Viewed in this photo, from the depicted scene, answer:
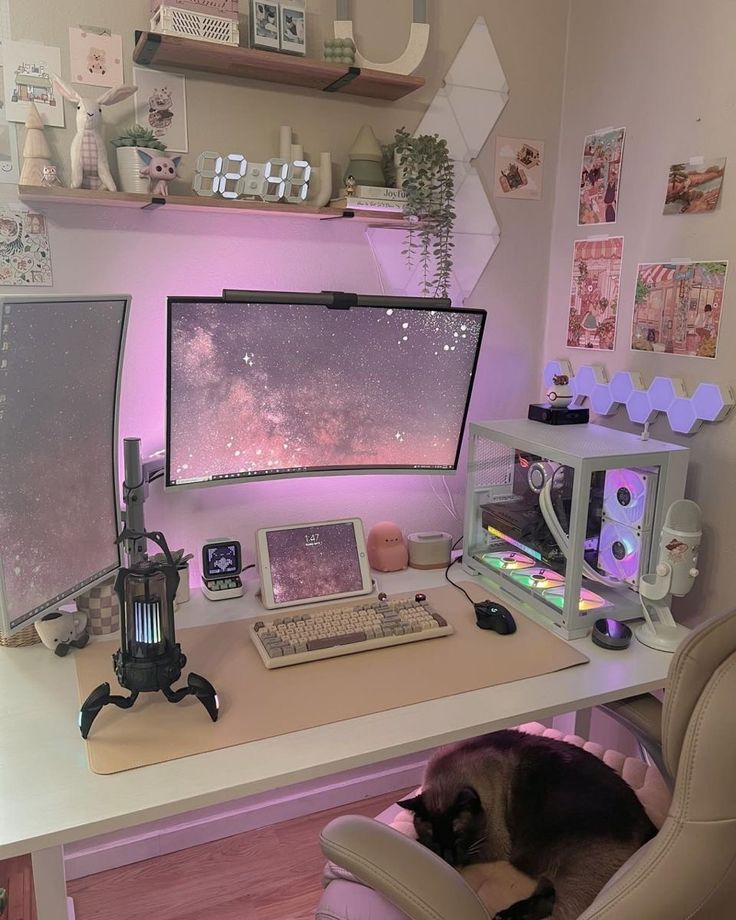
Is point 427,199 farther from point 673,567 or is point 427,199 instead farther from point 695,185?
point 673,567

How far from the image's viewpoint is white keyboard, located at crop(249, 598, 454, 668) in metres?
1.43

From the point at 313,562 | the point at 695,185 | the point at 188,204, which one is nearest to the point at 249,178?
the point at 188,204

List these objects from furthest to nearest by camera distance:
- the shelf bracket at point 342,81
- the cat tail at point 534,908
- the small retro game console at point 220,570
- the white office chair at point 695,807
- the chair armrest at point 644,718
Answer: the small retro game console at point 220,570, the shelf bracket at point 342,81, the chair armrest at point 644,718, the cat tail at point 534,908, the white office chair at point 695,807

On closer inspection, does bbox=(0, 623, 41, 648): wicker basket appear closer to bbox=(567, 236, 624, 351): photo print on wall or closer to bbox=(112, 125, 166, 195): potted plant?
bbox=(112, 125, 166, 195): potted plant

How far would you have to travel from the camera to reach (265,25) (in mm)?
1595

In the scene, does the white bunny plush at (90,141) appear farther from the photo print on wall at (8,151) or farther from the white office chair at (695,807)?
the white office chair at (695,807)

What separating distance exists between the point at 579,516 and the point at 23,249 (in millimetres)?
1297

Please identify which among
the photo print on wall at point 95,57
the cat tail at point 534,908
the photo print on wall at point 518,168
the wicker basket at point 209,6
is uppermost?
the wicker basket at point 209,6

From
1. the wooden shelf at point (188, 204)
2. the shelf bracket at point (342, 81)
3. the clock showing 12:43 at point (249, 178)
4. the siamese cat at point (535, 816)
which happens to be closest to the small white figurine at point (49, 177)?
the wooden shelf at point (188, 204)

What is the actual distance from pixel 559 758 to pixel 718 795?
0.65m

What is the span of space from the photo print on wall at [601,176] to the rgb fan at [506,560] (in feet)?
2.95

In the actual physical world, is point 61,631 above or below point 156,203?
below

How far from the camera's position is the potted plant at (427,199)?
68.7 inches

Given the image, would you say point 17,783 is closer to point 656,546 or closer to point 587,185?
point 656,546
